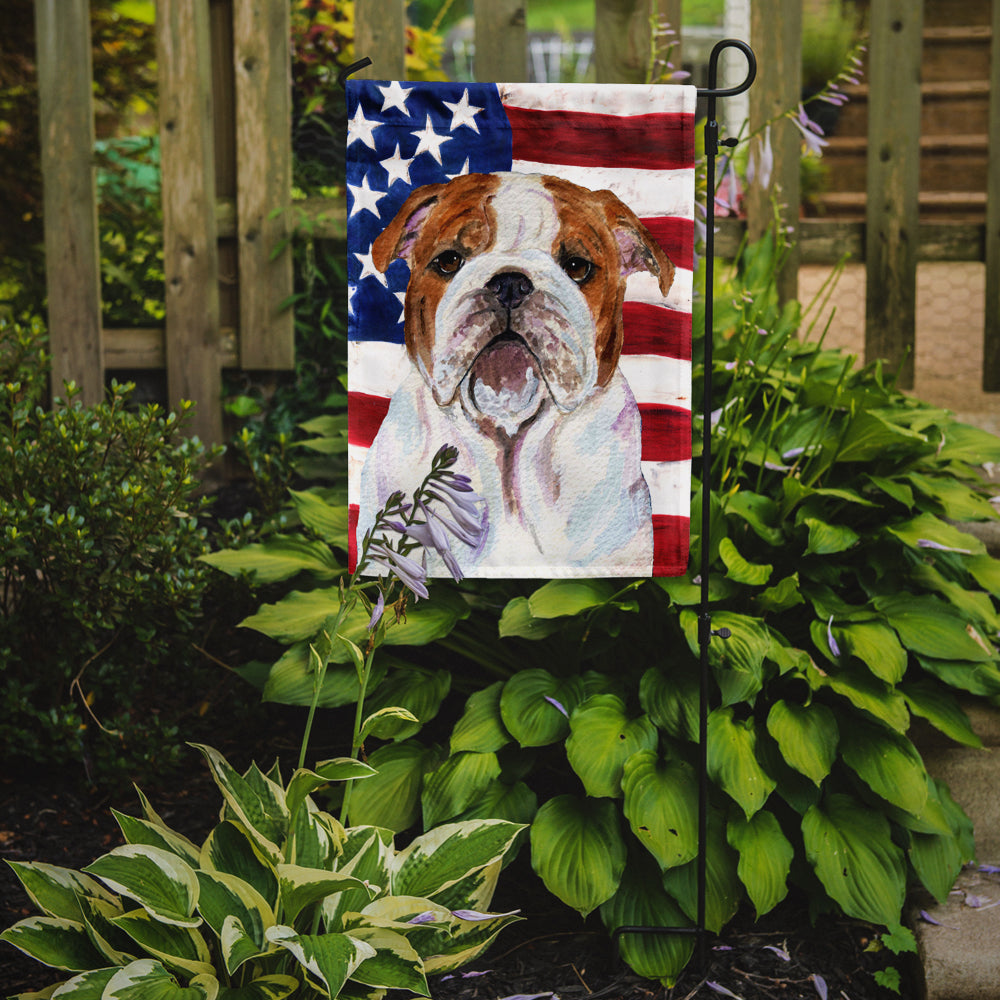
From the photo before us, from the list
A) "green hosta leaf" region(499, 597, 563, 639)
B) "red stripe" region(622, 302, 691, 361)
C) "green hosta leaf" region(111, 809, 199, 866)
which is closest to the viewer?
"green hosta leaf" region(111, 809, 199, 866)

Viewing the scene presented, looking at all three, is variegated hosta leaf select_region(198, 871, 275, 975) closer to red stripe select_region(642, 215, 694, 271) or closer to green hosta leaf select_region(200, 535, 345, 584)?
green hosta leaf select_region(200, 535, 345, 584)

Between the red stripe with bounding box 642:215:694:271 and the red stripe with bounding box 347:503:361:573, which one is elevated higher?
the red stripe with bounding box 642:215:694:271

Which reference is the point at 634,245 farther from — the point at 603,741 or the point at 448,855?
the point at 448,855

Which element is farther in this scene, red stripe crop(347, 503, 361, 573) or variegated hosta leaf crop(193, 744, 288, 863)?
red stripe crop(347, 503, 361, 573)

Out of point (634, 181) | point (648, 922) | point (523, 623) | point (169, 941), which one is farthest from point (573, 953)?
point (634, 181)

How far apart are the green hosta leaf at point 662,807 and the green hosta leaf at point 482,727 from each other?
270 millimetres

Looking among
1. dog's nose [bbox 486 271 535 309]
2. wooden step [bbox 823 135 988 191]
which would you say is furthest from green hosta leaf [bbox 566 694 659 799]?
wooden step [bbox 823 135 988 191]

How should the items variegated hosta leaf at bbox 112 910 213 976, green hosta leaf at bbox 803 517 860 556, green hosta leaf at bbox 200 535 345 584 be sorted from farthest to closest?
green hosta leaf at bbox 200 535 345 584
green hosta leaf at bbox 803 517 860 556
variegated hosta leaf at bbox 112 910 213 976

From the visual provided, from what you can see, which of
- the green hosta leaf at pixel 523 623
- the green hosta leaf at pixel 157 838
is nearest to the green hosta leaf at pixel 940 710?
the green hosta leaf at pixel 523 623

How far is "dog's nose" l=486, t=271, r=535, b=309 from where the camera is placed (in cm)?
195

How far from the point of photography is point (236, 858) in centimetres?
174

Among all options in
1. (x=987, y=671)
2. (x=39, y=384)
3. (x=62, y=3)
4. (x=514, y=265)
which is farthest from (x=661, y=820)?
(x=62, y=3)

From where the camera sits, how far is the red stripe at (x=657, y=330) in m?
1.98

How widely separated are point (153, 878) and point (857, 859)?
1.29 meters
